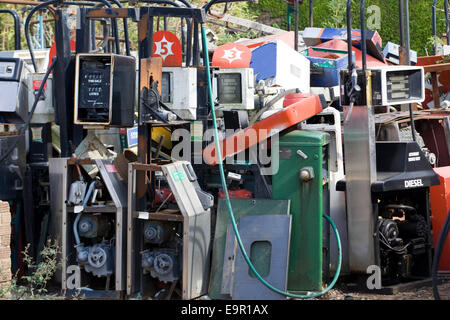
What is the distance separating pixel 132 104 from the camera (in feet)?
19.9

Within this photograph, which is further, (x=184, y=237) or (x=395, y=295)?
(x=395, y=295)

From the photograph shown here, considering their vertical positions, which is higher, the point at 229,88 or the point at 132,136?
the point at 229,88

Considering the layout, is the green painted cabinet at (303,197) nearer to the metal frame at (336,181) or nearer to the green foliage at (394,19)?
the metal frame at (336,181)

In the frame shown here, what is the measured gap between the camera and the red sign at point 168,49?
6.38 metres

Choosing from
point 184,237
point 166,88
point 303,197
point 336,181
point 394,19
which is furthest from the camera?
point 394,19

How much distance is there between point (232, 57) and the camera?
6969 millimetres

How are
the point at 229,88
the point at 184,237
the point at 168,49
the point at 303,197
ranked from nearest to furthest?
1. the point at 184,237
2. the point at 303,197
3. the point at 168,49
4. the point at 229,88

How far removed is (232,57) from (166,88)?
920mm

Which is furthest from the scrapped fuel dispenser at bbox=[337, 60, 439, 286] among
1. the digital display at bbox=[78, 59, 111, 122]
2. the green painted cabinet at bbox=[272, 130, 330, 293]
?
the digital display at bbox=[78, 59, 111, 122]

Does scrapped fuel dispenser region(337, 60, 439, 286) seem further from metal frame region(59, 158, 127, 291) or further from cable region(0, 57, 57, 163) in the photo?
cable region(0, 57, 57, 163)

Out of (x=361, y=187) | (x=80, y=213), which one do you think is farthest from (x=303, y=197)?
(x=80, y=213)

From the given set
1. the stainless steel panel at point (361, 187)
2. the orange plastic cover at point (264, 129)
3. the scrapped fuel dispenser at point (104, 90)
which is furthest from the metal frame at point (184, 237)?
the stainless steel panel at point (361, 187)

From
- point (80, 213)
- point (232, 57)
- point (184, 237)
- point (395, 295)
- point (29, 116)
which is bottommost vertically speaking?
point (395, 295)

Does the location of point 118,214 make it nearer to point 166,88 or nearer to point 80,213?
point 80,213
